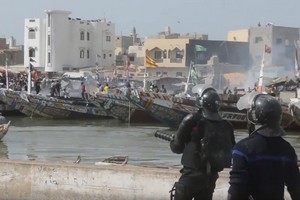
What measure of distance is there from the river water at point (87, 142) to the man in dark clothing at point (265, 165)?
10437 millimetres

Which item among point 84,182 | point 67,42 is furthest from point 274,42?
point 84,182

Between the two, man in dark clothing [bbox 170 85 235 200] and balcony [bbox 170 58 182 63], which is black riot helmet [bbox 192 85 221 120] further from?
balcony [bbox 170 58 182 63]

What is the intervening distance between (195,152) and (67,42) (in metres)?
68.5

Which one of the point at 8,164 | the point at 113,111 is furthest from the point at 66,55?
the point at 8,164

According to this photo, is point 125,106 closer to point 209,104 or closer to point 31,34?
point 209,104

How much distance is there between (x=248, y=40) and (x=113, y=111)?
45.4 metres

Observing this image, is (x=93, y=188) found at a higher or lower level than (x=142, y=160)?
higher

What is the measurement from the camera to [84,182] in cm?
727

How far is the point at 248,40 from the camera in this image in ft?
238

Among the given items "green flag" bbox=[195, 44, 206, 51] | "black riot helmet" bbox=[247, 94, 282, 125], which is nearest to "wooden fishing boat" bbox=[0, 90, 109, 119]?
"black riot helmet" bbox=[247, 94, 282, 125]

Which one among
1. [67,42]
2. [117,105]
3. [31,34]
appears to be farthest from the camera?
[31,34]

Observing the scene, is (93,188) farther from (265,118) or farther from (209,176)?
(265,118)

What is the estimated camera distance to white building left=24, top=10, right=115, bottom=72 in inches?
2803

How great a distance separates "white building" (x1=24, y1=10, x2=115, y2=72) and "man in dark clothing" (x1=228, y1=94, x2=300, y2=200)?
67.4m
